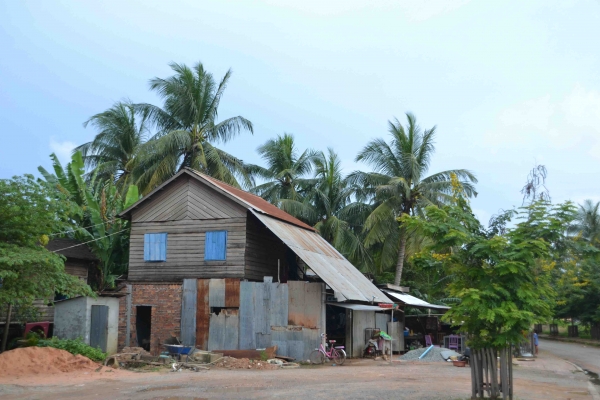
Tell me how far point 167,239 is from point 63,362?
6.74m

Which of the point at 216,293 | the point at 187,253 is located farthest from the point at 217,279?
the point at 187,253

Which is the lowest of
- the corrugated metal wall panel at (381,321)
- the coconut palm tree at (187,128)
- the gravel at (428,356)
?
the gravel at (428,356)

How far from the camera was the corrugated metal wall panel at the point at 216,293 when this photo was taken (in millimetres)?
21531

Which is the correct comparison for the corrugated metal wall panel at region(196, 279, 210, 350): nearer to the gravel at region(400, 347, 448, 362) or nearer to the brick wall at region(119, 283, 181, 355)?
the brick wall at region(119, 283, 181, 355)

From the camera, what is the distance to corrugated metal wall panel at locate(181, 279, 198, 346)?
21625 millimetres

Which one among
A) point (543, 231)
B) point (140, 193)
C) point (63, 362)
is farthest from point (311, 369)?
point (140, 193)

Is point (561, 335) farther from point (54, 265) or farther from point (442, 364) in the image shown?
point (54, 265)

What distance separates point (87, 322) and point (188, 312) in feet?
11.5

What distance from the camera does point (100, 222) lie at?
2517 centimetres

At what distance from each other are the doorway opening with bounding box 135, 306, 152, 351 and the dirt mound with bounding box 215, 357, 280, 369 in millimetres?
5302

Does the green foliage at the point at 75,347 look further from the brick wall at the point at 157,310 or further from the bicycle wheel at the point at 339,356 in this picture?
the bicycle wheel at the point at 339,356

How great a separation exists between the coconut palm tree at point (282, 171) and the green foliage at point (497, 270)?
23.3 meters

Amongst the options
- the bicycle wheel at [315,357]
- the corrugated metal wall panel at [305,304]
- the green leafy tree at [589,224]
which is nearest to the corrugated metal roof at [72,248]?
the corrugated metal wall panel at [305,304]

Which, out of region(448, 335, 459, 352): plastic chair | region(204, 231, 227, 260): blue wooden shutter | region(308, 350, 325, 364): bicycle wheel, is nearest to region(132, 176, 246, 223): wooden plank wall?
region(204, 231, 227, 260): blue wooden shutter
